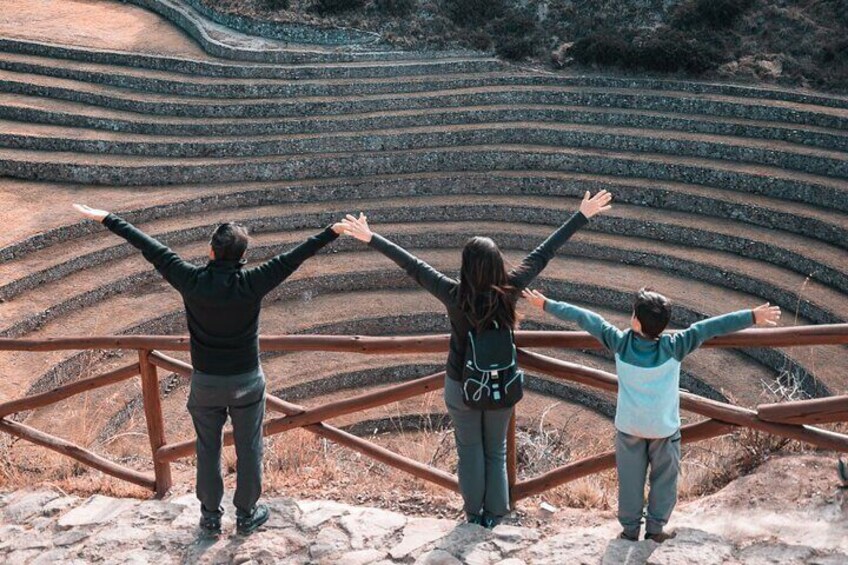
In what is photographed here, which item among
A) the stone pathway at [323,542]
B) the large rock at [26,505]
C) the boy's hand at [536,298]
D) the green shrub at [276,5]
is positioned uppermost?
the green shrub at [276,5]

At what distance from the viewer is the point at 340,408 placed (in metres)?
5.38

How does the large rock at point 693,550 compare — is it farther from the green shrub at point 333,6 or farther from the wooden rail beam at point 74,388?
the green shrub at point 333,6

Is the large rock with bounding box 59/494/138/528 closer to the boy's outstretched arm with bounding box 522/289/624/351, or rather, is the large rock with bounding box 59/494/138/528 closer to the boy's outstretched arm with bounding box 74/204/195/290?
the boy's outstretched arm with bounding box 74/204/195/290

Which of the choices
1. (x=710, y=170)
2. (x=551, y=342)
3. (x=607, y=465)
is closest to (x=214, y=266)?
(x=551, y=342)

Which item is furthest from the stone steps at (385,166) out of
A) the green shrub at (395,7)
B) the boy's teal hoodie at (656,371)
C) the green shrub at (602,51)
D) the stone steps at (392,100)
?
the boy's teal hoodie at (656,371)

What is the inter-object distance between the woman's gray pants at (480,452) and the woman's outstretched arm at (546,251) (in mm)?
623

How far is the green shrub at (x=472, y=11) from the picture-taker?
21.9 meters

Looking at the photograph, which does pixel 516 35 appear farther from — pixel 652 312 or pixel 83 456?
pixel 652 312

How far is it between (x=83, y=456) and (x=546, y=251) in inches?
141

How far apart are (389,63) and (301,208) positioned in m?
5.26

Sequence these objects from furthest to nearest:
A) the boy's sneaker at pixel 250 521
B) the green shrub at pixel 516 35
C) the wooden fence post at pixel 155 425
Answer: the green shrub at pixel 516 35
the wooden fence post at pixel 155 425
the boy's sneaker at pixel 250 521

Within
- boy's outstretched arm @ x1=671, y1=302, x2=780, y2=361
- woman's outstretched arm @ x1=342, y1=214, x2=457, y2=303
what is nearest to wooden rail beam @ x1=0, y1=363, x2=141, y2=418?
woman's outstretched arm @ x1=342, y1=214, x2=457, y2=303

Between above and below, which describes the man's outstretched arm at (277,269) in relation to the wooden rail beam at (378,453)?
above

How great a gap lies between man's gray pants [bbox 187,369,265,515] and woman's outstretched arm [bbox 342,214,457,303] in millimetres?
924
